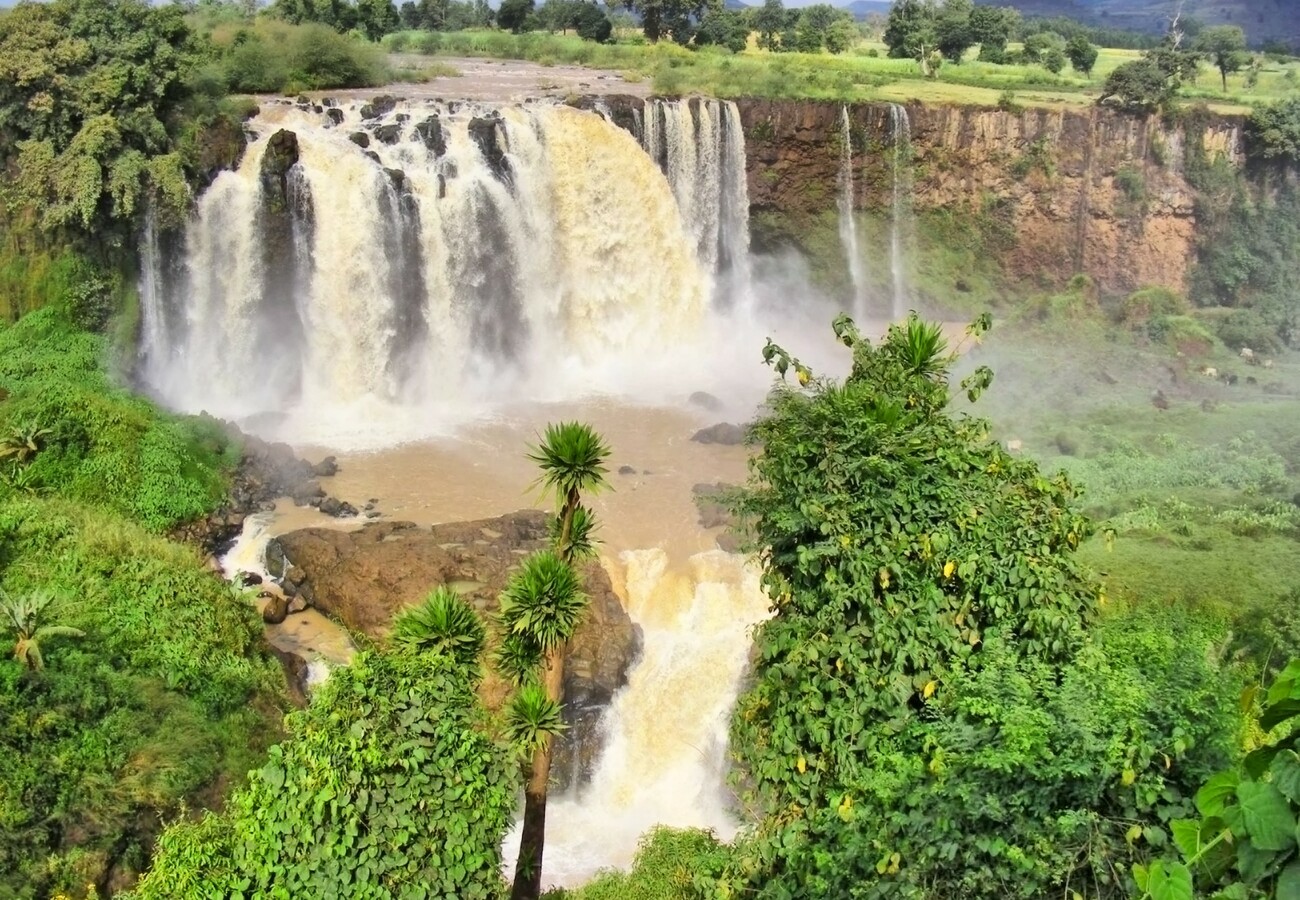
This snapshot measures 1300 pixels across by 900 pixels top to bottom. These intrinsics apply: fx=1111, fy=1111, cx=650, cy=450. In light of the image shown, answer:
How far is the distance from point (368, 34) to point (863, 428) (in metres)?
38.2

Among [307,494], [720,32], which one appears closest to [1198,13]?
[720,32]

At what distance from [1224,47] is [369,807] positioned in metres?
43.0

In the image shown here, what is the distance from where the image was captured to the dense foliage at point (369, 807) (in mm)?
7855

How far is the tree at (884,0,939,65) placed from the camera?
146 ft

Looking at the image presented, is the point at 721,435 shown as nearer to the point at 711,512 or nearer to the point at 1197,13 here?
the point at 711,512

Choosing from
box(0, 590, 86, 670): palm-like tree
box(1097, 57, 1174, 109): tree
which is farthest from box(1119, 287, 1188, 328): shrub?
box(0, 590, 86, 670): palm-like tree

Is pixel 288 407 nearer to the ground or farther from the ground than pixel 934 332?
nearer to the ground

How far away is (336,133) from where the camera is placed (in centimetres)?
2325

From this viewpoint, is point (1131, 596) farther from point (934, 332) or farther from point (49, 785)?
point (49, 785)

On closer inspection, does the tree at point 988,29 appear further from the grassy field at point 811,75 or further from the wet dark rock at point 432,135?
the wet dark rock at point 432,135

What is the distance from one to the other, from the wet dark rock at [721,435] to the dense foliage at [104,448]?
350 inches

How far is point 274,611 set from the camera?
1612cm

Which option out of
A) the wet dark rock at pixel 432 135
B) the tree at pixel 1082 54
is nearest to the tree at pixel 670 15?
the tree at pixel 1082 54

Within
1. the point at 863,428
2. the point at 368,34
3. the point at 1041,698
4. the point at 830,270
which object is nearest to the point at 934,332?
the point at 863,428
